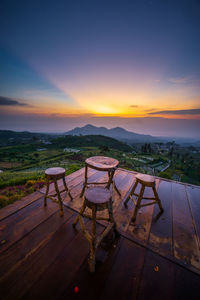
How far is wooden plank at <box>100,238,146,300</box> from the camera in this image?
1.31 m

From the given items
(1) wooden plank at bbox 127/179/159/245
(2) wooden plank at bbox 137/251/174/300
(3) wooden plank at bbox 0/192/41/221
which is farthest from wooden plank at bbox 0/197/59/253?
(2) wooden plank at bbox 137/251/174/300

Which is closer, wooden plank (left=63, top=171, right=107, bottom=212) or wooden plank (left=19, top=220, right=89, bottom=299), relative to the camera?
wooden plank (left=19, top=220, right=89, bottom=299)

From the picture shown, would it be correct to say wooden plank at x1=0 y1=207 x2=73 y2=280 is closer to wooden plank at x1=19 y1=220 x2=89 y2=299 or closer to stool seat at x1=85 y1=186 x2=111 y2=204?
wooden plank at x1=19 y1=220 x2=89 y2=299

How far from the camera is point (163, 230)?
7.29 ft

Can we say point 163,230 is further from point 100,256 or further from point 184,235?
point 100,256

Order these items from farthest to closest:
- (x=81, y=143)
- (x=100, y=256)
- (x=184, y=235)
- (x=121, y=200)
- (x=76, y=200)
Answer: (x=81, y=143) < (x=121, y=200) < (x=76, y=200) < (x=184, y=235) < (x=100, y=256)

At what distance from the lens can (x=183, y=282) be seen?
1438mm

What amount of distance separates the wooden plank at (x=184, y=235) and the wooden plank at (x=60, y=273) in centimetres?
160

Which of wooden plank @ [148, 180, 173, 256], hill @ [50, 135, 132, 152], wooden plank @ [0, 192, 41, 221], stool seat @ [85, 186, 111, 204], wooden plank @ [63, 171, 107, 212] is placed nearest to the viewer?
stool seat @ [85, 186, 111, 204]

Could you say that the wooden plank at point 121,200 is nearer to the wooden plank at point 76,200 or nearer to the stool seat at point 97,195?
the wooden plank at point 76,200

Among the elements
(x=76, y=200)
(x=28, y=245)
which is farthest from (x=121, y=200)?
(x=28, y=245)

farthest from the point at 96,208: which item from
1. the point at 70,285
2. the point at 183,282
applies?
the point at 183,282

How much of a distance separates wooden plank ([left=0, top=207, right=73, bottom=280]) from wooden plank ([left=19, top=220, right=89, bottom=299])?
253 mm

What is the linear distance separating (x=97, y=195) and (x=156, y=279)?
134 centimetres
